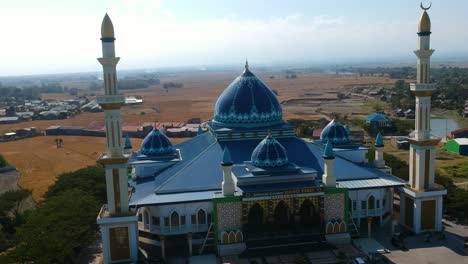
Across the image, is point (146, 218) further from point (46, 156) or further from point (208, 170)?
point (46, 156)

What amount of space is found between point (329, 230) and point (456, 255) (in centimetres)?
613

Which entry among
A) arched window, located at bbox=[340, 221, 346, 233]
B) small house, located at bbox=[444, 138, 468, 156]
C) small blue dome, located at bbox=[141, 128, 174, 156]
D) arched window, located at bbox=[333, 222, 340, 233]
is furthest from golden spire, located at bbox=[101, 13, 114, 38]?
small house, located at bbox=[444, 138, 468, 156]

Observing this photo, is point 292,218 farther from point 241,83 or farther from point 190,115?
point 190,115

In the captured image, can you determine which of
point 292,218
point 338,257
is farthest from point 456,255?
point 292,218

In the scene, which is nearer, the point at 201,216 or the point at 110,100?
the point at 110,100

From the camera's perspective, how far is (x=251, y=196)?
23172 mm

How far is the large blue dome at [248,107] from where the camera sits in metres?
29.3

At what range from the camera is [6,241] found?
25.4m

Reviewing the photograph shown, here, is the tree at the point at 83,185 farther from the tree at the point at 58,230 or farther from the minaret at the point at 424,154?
the minaret at the point at 424,154

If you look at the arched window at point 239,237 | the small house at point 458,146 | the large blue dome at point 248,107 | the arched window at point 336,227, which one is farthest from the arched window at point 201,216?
the small house at point 458,146

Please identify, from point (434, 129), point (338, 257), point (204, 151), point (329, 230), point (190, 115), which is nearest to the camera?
point (338, 257)

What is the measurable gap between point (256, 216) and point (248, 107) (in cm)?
805

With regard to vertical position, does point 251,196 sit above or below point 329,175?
below

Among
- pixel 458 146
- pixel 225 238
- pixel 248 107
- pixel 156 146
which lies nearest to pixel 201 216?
pixel 225 238
